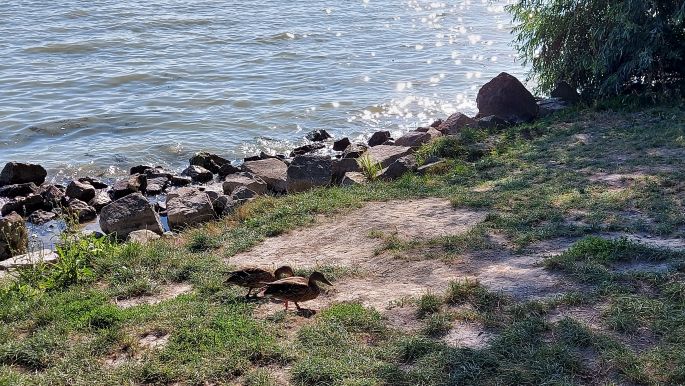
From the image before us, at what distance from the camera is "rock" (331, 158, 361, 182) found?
12664mm

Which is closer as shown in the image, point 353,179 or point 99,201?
point 353,179

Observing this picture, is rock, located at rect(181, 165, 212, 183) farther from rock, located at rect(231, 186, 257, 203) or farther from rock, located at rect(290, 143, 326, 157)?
rock, located at rect(231, 186, 257, 203)

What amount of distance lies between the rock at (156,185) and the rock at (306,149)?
2692 millimetres

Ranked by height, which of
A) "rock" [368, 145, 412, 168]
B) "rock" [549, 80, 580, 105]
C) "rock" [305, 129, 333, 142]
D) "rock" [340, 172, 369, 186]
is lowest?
"rock" [305, 129, 333, 142]

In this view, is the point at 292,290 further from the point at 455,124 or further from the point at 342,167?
the point at 455,124

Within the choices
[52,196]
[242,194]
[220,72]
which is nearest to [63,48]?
[220,72]

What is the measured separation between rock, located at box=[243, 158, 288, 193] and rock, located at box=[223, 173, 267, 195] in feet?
0.69

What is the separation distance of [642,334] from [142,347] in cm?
351

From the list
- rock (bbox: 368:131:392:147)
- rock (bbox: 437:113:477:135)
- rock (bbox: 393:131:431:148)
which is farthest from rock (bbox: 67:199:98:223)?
rock (bbox: 437:113:477:135)

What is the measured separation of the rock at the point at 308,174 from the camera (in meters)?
12.0

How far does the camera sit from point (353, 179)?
1150 centimetres

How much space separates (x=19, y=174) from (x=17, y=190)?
1.92 feet

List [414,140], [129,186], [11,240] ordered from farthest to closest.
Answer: [414,140] < [129,186] < [11,240]

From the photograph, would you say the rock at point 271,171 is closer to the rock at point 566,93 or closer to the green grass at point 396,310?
the green grass at point 396,310
